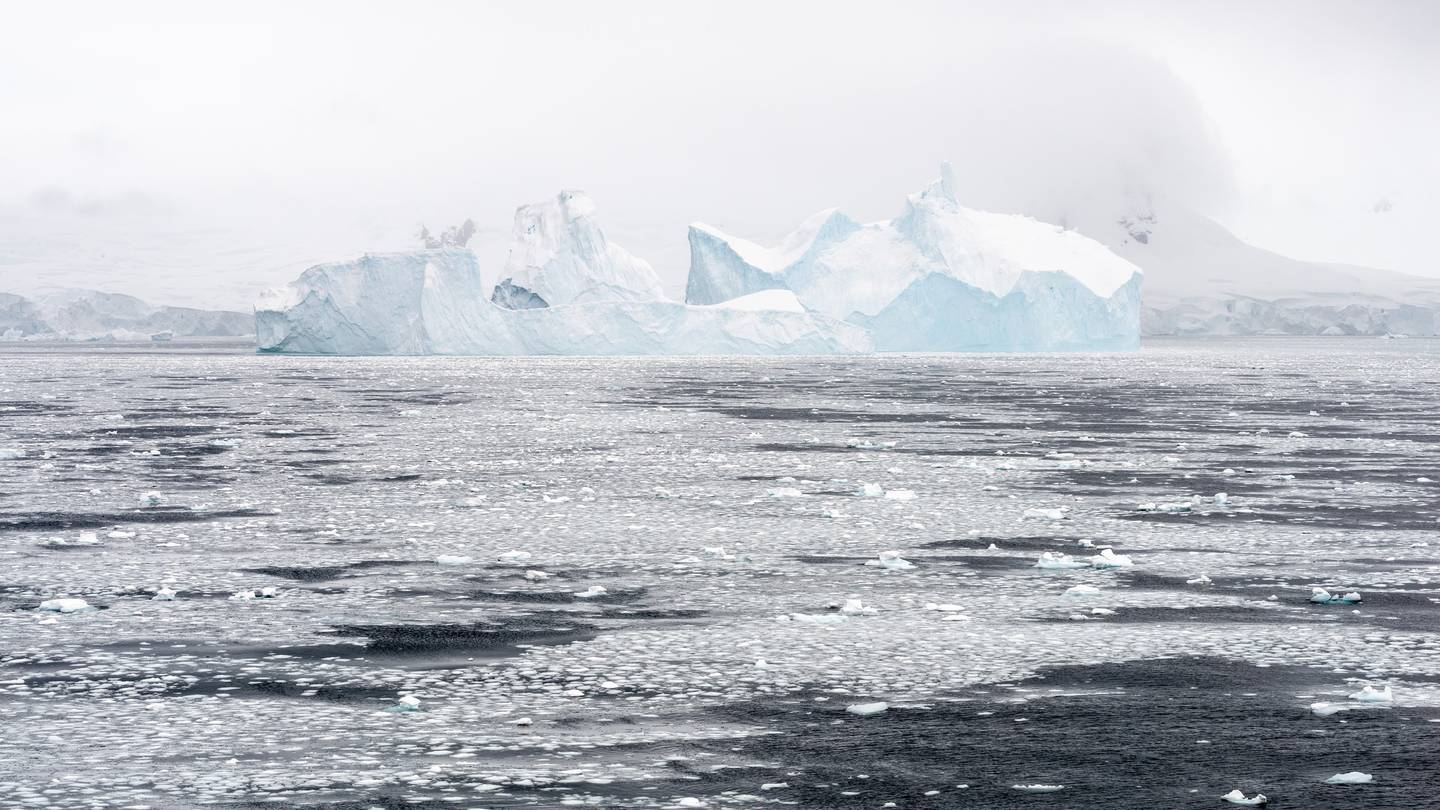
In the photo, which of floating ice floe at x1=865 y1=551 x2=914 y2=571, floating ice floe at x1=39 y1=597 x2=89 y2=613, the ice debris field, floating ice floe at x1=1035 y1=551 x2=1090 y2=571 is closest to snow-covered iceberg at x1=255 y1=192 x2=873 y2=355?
the ice debris field

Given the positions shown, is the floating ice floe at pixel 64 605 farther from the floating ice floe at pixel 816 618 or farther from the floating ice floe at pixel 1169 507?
the floating ice floe at pixel 1169 507

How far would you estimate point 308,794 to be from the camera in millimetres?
5645

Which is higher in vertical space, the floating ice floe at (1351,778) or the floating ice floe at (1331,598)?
the floating ice floe at (1351,778)

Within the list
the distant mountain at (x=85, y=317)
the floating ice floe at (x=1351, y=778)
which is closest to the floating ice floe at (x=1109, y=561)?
the floating ice floe at (x=1351, y=778)

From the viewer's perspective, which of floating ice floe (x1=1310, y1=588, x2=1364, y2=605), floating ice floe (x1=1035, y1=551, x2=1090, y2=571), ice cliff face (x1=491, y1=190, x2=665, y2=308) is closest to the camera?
floating ice floe (x1=1310, y1=588, x2=1364, y2=605)

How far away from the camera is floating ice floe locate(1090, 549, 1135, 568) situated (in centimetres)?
1094

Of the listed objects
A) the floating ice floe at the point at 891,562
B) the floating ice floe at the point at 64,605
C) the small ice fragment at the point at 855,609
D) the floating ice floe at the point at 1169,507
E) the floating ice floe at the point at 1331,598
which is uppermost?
the floating ice floe at the point at 64,605

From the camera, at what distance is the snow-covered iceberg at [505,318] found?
195 feet

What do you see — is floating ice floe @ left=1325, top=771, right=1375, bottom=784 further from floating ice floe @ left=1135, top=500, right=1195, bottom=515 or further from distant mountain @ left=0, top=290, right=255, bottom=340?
distant mountain @ left=0, top=290, right=255, bottom=340

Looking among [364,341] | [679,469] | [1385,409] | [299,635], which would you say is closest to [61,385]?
[364,341]

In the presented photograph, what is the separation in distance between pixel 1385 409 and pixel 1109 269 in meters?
36.4

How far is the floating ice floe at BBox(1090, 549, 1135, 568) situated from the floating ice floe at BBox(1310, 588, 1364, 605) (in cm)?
155

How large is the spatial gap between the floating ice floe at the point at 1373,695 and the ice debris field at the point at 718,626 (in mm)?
104

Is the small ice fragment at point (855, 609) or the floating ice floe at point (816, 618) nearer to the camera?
the floating ice floe at point (816, 618)
